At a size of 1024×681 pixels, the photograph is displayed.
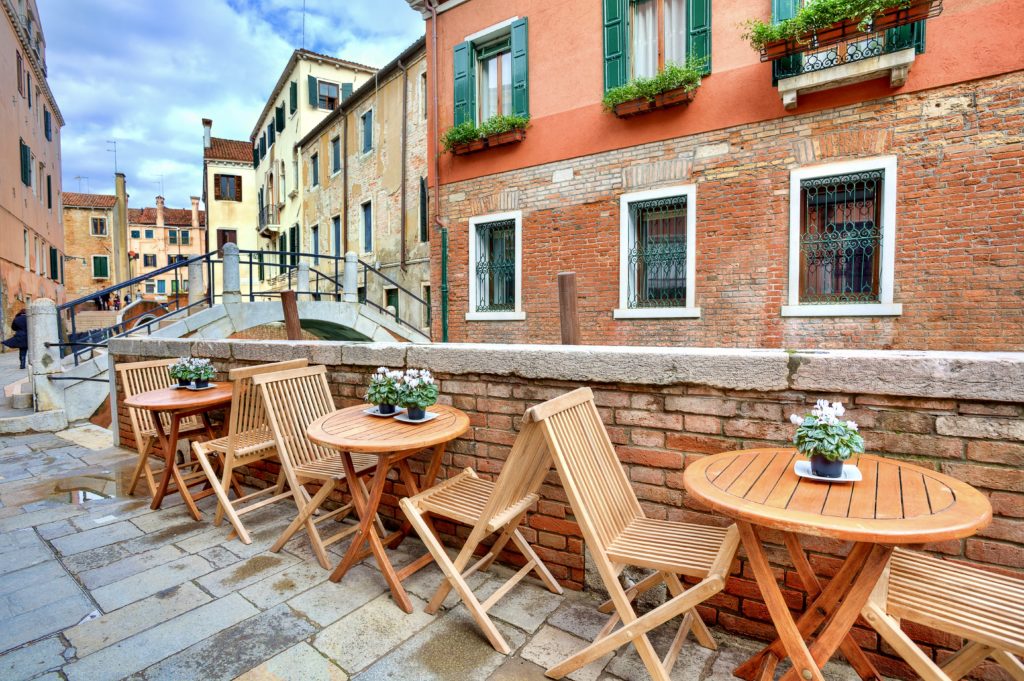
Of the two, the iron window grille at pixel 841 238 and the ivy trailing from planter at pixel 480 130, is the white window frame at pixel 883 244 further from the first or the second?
the ivy trailing from planter at pixel 480 130

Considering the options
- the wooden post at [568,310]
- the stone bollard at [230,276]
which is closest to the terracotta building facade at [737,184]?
the stone bollard at [230,276]

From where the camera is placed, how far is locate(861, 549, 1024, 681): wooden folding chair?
141 cm

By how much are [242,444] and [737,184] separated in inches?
256

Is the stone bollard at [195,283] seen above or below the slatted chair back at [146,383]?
above

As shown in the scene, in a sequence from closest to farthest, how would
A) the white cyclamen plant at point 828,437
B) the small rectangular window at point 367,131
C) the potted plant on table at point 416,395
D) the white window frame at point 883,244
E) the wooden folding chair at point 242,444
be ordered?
the white cyclamen plant at point 828,437
the potted plant on table at point 416,395
the wooden folding chair at point 242,444
the white window frame at point 883,244
the small rectangular window at point 367,131

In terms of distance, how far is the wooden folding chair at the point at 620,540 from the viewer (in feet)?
5.83

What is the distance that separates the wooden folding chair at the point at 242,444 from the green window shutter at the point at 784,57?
6.55m

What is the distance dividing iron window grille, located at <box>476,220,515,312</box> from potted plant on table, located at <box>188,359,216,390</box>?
5596mm

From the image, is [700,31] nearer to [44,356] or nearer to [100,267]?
[44,356]

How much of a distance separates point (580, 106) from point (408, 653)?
7.99 meters

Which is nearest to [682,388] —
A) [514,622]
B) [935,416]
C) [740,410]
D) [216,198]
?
[740,410]

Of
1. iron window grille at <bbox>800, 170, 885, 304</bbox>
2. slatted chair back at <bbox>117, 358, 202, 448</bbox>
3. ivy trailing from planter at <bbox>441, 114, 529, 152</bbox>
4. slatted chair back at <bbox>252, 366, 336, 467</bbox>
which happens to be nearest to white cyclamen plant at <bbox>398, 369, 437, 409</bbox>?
slatted chair back at <bbox>252, 366, 336, 467</bbox>

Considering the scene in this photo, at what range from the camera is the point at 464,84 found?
9484mm

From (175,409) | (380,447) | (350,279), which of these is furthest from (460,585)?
(350,279)
